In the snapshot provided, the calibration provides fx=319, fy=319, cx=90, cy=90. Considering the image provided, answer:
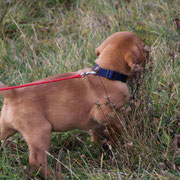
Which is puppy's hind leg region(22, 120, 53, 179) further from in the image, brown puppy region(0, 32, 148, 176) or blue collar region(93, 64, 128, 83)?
blue collar region(93, 64, 128, 83)

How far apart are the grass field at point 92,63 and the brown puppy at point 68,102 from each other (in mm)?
184

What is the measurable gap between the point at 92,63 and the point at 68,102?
1.87 meters

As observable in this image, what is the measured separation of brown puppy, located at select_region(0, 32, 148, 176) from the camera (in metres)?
2.94

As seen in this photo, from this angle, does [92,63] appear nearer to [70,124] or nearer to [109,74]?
[109,74]

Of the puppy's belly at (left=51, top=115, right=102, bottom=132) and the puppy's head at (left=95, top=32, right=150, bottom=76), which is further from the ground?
the puppy's head at (left=95, top=32, right=150, bottom=76)

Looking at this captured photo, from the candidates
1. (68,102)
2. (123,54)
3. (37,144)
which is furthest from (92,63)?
(37,144)

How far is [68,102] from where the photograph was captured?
3150mm

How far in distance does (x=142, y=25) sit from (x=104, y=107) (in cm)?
289

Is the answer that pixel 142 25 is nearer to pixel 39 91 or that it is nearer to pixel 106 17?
pixel 106 17

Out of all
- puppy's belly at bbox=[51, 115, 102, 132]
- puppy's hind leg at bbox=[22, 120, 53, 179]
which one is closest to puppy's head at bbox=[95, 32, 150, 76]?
puppy's belly at bbox=[51, 115, 102, 132]

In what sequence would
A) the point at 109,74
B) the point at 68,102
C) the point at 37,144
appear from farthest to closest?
1. the point at 109,74
2. the point at 68,102
3. the point at 37,144

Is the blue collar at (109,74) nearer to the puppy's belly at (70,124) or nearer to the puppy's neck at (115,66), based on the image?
the puppy's neck at (115,66)

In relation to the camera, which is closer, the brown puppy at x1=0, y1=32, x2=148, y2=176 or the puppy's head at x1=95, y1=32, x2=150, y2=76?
the brown puppy at x1=0, y1=32, x2=148, y2=176

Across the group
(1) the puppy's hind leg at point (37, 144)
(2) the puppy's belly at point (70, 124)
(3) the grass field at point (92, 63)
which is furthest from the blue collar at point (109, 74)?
(1) the puppy's hind leg at point (37, 144)
